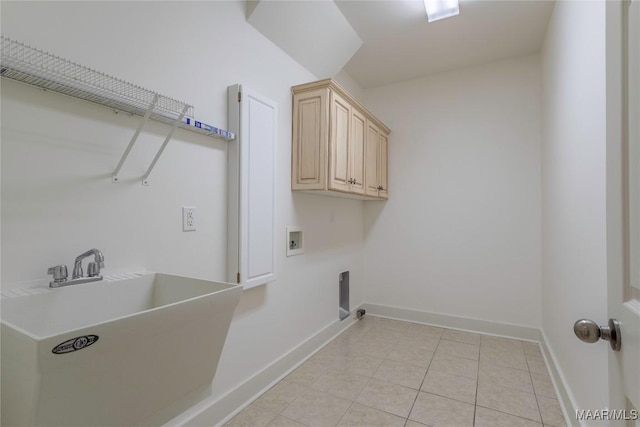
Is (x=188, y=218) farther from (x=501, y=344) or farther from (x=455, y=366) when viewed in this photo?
(x=501, y=344)

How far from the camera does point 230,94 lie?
1.86 m

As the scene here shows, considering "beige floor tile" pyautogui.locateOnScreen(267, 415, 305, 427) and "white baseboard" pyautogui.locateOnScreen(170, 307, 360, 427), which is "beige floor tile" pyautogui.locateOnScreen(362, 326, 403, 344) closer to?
"white baseboard" pyautogui.locateOnScreen(170, 307, 360, 427)

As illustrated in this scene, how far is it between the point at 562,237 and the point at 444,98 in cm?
206

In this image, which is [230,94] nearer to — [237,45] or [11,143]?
[237,45]

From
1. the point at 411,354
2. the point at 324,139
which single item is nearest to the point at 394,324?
the point at 411,354

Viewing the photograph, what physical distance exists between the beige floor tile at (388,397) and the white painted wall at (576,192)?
0.95 metres

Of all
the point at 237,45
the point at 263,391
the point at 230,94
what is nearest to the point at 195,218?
the point at 230,94

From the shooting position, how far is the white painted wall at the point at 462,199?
3096 millimetres

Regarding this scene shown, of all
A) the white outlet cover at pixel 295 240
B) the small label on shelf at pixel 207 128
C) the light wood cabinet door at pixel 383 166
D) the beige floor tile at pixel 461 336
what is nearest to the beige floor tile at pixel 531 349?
the beige floor tile at pixel 461 336

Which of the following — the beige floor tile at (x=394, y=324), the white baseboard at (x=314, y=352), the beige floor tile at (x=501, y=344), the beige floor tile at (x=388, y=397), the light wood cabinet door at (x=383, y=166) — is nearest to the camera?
the white baseboard at (x=314, y=352)

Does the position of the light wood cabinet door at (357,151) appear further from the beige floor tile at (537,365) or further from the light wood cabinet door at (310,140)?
the beige floor tile at (537,365)

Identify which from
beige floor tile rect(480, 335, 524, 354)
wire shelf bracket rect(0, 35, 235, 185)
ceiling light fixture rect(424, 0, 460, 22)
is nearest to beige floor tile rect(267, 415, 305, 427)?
wire shelf bracket rect(0, 35, 235, 185)

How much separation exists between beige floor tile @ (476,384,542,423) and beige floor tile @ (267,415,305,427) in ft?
3.98

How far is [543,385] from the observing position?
7.20 ft
